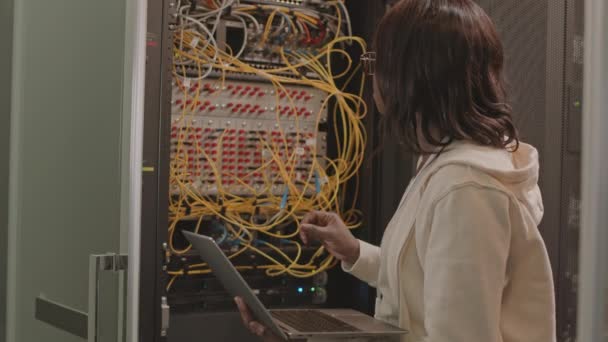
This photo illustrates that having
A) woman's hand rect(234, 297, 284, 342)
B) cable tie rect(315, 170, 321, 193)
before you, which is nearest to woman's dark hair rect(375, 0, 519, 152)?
woman's hand rect(234, 297, 284, 342)

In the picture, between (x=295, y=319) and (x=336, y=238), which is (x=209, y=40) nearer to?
(x=336, y=238)

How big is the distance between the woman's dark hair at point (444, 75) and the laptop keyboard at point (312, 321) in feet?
1.25

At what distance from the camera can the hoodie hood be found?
4.04 ft

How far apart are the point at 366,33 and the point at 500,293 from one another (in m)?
1.54

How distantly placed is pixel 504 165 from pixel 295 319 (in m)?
0.53

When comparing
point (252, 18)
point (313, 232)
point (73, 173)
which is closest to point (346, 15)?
point (252, 18)

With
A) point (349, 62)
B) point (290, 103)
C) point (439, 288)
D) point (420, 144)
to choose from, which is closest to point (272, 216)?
point (290, 103)

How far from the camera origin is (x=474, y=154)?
1.26 metres

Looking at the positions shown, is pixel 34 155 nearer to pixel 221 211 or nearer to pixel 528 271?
pixel 221 211

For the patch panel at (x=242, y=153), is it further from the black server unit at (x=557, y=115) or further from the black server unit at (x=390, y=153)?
the black server unit at (x=557, y=115)

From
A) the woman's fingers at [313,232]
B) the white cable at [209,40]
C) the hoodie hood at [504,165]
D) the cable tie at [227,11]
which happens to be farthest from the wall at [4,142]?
the hoodie hood at [504,165]

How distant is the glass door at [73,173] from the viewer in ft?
5.31

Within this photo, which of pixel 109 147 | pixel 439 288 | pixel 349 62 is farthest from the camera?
pixel 349 62

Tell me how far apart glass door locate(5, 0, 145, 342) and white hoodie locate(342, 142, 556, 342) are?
2.07 feet
